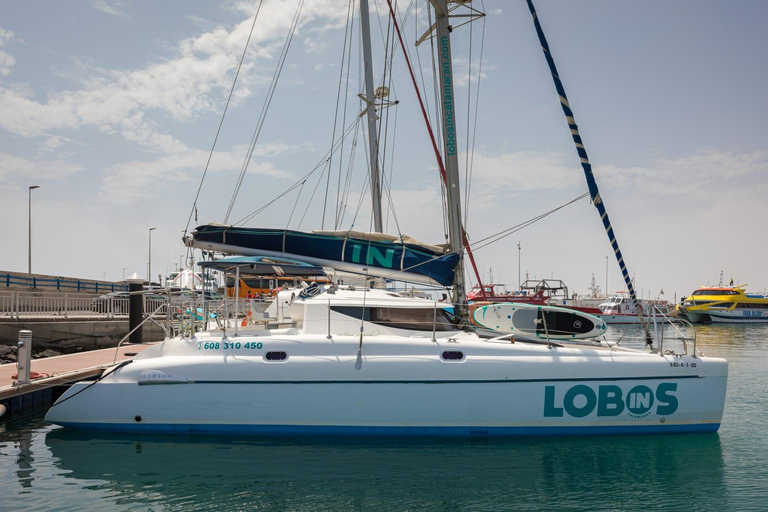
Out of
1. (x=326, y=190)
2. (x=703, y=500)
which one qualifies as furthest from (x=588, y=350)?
(x=326, y=190)

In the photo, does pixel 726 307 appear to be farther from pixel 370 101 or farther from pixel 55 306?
pixel 55 306

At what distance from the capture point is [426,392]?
9.03 metres

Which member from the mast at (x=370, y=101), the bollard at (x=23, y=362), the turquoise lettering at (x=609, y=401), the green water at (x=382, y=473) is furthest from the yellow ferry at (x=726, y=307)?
the bollard at (x=23, y=362)

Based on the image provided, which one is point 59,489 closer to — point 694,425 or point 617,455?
point 617,455

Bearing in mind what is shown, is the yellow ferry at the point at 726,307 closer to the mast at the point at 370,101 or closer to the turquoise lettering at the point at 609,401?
the mast at the point at 370,101

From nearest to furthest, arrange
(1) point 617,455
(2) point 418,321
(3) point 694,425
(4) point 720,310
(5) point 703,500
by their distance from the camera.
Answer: (5) point 703,500 → (1) point 617,455 → (3) point 694,425 → (2) point 418,321 → (4) point 720,310

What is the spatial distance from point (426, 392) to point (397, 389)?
456 millimetres

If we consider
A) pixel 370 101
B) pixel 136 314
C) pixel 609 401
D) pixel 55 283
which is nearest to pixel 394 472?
pixel 609 401

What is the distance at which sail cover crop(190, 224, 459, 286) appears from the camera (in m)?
10.1

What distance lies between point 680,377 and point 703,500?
237 cm

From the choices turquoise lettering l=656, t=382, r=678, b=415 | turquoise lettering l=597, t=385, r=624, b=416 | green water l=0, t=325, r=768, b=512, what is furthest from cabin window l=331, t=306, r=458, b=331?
turquoise lettering l=656, t=382, r=678, b=415

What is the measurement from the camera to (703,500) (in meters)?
7.14

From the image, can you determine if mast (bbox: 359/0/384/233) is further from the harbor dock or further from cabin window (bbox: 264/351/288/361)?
the harbor dock

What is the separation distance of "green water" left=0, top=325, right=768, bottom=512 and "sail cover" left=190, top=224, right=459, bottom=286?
2.91 meters
